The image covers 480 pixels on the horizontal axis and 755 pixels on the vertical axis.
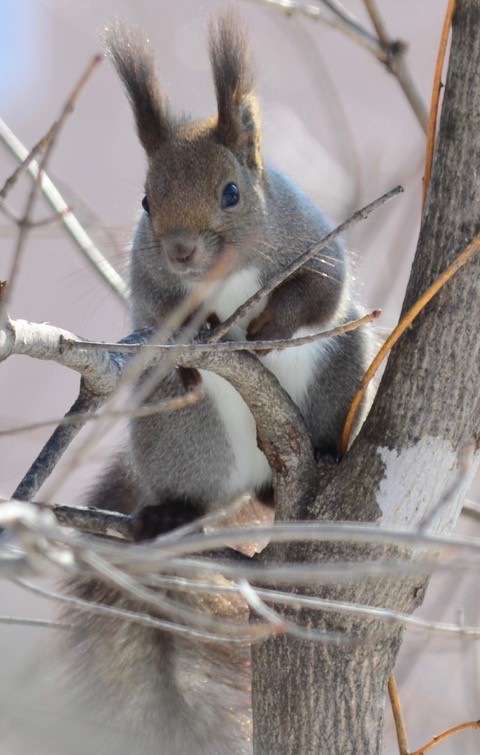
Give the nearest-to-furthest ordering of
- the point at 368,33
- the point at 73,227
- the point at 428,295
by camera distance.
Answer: the point at 428,295
the point at 368,33
the point at 73,227

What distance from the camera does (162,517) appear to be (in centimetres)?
218

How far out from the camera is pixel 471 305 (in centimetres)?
176

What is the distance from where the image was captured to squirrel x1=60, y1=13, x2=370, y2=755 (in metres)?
2.05

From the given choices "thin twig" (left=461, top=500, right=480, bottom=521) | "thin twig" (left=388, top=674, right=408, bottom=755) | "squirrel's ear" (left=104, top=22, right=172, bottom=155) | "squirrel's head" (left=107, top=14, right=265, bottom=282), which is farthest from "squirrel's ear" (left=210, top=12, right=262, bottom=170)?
"thin twig" (left=388, top=674, right=408, bottom=755)

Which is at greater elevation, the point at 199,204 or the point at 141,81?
the point at 141,81

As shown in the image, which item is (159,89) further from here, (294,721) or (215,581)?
(294,721)

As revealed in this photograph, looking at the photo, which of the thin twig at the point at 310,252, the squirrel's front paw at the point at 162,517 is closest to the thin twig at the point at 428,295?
the thin twig at the point at 310,252

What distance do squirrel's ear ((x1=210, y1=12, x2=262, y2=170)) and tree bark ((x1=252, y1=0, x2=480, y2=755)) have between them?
41cm

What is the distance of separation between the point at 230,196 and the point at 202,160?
0.09 metres

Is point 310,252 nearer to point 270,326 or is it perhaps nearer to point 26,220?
point 270,326

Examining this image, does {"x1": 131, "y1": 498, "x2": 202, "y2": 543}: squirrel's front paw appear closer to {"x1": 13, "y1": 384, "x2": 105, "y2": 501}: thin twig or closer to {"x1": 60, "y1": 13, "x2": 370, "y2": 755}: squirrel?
{"x1": 60, "y1": 13, "x2": 370, "y2": 755}: squirrel

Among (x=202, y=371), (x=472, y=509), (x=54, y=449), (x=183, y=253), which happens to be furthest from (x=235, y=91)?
(x=472, y=509)

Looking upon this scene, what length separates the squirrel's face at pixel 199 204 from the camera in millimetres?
1960

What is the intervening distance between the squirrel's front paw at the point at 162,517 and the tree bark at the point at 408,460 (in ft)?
1.26
